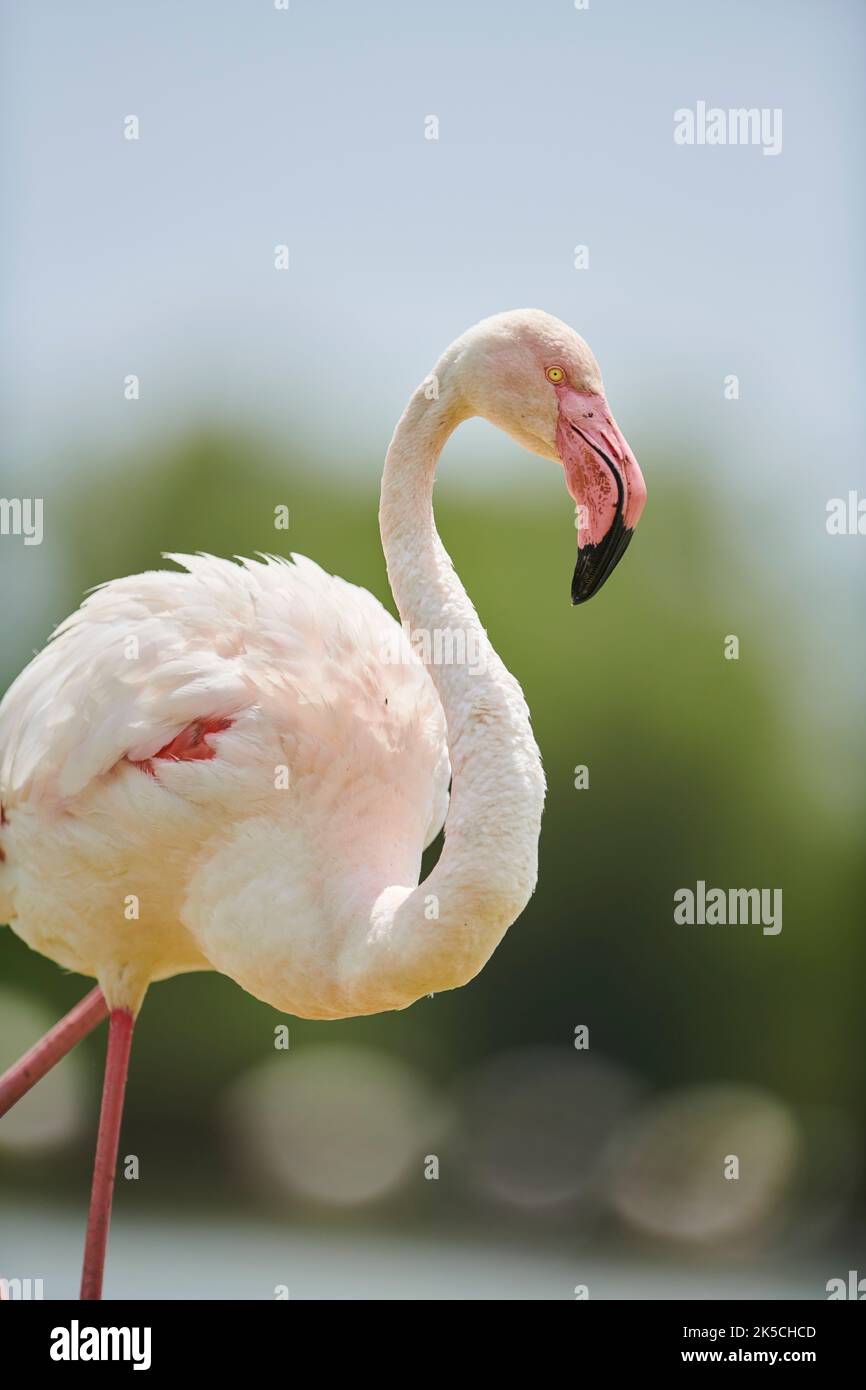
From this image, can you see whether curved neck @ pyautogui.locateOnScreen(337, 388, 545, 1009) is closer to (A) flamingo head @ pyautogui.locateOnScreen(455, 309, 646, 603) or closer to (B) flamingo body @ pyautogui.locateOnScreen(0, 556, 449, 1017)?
(A) flamingo head @ pyautogui.locateOnScreen(455, 309, 646, 603)

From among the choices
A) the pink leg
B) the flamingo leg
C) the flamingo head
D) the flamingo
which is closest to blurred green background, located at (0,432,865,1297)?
the pink leg

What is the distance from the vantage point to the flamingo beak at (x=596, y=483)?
3.88 m

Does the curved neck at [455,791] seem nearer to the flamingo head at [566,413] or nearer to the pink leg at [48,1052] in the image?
the flamingo head at [566,413]

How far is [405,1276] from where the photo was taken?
37.5 ft

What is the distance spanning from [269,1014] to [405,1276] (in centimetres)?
213

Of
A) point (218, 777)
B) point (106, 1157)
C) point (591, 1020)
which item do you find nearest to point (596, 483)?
point (218, 777)

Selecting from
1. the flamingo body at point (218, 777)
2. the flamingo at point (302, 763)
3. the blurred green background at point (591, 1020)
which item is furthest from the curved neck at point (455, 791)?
the blurred green background at point (591, 1020)

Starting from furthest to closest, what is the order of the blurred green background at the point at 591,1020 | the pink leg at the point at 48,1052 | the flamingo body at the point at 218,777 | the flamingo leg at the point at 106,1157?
the blurred green background at the point at 591,1020, the pink leg at the point at 48,1052, the flamingo leg at the point at 106,1157, the flamingo body at the point at 218,777

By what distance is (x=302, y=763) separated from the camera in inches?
176

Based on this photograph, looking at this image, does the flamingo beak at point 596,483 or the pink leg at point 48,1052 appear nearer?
the flamingo beak at point 596,483

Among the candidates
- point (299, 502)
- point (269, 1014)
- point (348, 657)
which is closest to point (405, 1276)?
point (269, 1014)

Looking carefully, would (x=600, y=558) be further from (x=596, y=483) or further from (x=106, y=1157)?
(x=106, y=1157)

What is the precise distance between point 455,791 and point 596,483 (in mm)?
816
